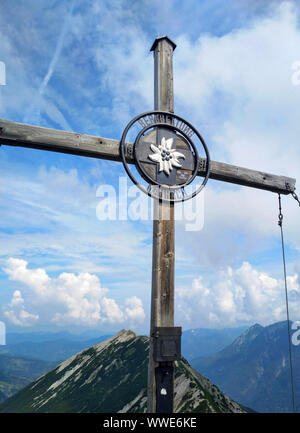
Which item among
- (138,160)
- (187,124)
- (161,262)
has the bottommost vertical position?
(161,262)

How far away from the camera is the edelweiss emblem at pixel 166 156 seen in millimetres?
6332

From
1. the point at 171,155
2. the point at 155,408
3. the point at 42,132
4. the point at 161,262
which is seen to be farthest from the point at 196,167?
the point at 155,408

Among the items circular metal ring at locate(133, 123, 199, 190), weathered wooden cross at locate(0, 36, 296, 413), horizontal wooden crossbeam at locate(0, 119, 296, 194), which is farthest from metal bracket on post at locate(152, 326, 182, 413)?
horizontal wooden crossbeam at locate(0, 119, 296, 194)

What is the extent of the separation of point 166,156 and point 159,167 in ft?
0.91

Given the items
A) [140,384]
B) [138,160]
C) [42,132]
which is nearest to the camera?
[42,132]

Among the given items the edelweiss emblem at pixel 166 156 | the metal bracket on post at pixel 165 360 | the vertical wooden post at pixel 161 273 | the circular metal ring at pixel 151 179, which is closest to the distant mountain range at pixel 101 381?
the metal bracket on post at pixel 165 360

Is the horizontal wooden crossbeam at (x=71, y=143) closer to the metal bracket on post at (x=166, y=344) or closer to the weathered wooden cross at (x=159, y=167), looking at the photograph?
the weathered wooden cross at (x=159, y=167)

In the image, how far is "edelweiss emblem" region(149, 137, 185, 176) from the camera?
633 cm

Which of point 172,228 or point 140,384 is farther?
point 140,384

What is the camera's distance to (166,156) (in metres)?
6.41

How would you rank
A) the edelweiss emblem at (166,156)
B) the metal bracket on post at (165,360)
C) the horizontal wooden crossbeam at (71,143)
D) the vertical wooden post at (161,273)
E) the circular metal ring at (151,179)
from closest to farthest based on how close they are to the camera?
the metal bracket on post at (165,360) < the vertical wooden post at (161,273) < the horizontal wooden crossbeam at (71,143) < the circular metal ring at (151,179) < the edelweiss emblem at (166,156)
